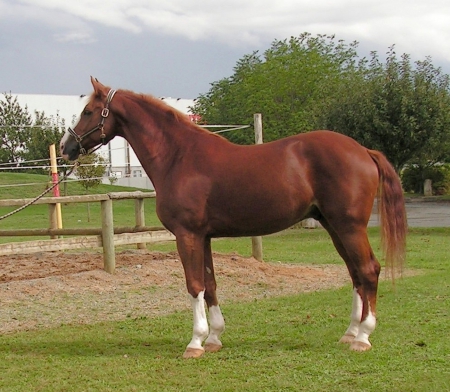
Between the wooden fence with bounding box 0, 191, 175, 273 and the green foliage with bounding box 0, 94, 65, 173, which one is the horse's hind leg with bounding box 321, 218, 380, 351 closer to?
the wooden fence with bounding box 0, 191, 175, 273

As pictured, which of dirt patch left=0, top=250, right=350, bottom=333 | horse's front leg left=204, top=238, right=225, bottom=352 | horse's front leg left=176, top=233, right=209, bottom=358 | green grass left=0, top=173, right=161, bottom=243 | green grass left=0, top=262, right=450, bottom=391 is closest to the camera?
green grass left=0, top=262, right=450, bottom=391

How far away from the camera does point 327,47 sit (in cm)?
3500

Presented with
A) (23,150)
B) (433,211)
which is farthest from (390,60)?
(23,150)

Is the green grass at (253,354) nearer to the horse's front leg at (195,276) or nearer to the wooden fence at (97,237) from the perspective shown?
the horse's front leg at (195,276)

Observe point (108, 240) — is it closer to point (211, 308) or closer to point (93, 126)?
point (93, 126)

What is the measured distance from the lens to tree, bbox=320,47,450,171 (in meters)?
16.9

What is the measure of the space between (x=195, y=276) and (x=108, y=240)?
4.15 metres

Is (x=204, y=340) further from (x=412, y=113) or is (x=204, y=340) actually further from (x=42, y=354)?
(x=412, y=113)

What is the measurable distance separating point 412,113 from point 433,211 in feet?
30.3

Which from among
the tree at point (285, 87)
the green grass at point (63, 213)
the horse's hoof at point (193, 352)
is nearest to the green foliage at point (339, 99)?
the tree at point (285, 87)

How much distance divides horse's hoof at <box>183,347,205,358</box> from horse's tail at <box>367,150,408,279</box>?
1780 mm

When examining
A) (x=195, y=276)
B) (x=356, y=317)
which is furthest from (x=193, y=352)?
(x=356, y=317)

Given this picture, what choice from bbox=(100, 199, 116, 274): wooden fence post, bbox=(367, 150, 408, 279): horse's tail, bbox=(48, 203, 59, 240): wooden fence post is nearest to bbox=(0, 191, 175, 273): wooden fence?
bbox=(100, 199, 116, 274): wooden fence post

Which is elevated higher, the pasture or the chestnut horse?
the chestnut horse
